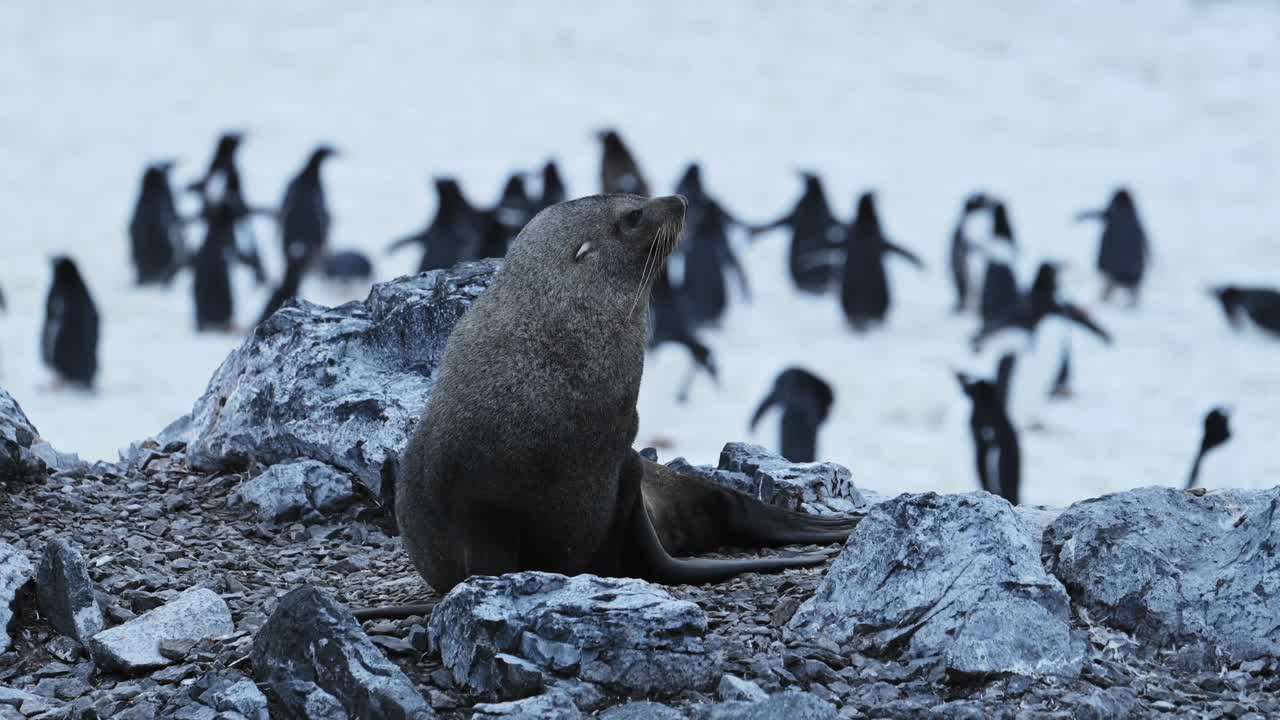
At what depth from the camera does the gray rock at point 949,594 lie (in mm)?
3039

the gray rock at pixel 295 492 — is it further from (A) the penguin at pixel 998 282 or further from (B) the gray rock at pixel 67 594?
(A) the penguin at pixel 998 282

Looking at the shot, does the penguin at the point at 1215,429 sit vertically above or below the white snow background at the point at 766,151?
below

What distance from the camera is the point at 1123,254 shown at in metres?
15.2

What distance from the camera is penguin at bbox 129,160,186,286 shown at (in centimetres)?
1459

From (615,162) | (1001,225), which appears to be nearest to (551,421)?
(1001,225)

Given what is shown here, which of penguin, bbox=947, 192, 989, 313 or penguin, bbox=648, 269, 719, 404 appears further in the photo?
penguin, bbox=947, 192, 989, 313

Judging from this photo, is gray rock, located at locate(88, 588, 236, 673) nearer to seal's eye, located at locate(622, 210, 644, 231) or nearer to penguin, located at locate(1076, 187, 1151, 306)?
seal's eye, located at locate(622, 210, 644, 231)

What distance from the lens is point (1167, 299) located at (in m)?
15.4

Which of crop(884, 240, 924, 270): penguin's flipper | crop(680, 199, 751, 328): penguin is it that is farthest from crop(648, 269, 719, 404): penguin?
crop(884, 240, 924, 270): penguin's flipper

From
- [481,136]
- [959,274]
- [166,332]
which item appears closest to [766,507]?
[166,332]

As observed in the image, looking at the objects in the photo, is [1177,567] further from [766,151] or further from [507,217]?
[766,151]

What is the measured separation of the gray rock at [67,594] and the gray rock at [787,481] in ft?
5.89

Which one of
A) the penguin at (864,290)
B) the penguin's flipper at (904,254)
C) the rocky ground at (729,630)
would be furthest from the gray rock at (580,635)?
the penguin's flipper at (904,254)

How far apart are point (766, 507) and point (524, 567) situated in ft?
2.99
